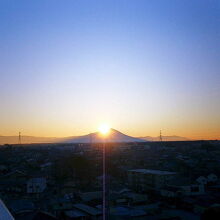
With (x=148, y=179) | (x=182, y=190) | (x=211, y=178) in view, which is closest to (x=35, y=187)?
(x=148, y=179)

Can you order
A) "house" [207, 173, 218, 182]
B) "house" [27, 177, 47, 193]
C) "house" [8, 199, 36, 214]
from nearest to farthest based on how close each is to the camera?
"house" [8, 199, 36, 214] → "house" [27, 177, 47, 193] → "house" [207, 173, 218, 182]

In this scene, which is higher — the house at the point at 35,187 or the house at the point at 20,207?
the house at the point at 20,207

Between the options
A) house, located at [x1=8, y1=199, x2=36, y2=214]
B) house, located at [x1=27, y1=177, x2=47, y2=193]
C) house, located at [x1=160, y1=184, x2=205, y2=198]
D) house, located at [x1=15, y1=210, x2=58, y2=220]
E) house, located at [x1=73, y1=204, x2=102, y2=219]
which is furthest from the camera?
house, located at [x1=27, y1=177, x2=47, y2=193]

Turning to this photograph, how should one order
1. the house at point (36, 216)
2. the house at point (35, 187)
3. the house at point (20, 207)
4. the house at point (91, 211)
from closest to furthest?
the house at point (36, 216)
the house at point (91, 211)
the house at point (20, 207)
the house at point (35, 187)

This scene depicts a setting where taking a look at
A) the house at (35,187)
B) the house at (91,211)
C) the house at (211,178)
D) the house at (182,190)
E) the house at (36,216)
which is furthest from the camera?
the house at (211,178)

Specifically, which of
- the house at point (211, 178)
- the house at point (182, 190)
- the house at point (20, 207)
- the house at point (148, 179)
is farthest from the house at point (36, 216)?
the house at point (211, 178)

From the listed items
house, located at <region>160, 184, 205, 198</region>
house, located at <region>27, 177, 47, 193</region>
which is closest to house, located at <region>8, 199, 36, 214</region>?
house, located at <region>27, 177, 47, 193</region>

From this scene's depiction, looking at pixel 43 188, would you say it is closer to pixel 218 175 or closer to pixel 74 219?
pixel 74 219

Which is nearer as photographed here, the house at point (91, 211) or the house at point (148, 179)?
the house at point (91, 211)

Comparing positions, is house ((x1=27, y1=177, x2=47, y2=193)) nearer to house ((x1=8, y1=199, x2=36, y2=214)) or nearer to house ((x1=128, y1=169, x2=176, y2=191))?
house ((x1=8, y1=199, x2=36, y2=214))

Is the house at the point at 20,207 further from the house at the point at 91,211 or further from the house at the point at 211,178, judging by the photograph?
the house at the point at 211,178
